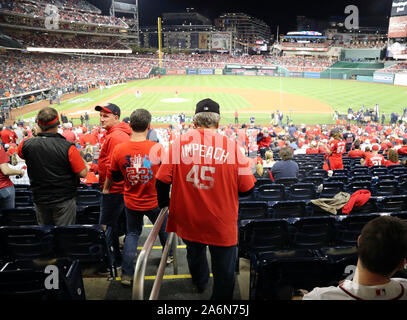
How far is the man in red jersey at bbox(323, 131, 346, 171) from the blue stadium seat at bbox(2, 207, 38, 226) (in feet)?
24.6

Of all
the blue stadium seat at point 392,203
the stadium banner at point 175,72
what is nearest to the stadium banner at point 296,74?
→ the stadium banner at point 175,72

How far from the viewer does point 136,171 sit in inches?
139

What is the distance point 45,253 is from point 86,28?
70.6m

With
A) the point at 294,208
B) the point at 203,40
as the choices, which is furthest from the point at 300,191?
the point at 203,40

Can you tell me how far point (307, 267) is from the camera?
9.04ft

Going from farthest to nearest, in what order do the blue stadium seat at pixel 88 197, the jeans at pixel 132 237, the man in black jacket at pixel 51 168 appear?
the blue stadium seat at pixel 88 197, the man in black jacket at pixel 51 168, the jeans at pixel 132 237

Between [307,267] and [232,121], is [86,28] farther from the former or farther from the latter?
[307,267]

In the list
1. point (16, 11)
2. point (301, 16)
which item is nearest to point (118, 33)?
point (16, 11)

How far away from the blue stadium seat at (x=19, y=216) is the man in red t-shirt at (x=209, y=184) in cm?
287

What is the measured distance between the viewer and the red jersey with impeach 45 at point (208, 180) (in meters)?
2.69

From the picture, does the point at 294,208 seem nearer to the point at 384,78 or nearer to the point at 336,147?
the point at 336,147

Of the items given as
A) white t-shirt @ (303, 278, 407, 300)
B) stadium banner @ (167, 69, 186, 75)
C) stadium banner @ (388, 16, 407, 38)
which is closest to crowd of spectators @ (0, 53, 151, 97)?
stadium banner @ (167, 69, 186, 75)

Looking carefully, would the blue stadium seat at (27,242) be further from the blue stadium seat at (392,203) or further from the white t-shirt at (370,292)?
the blue stadium seat at (392,203)

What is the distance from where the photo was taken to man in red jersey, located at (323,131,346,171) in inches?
320
